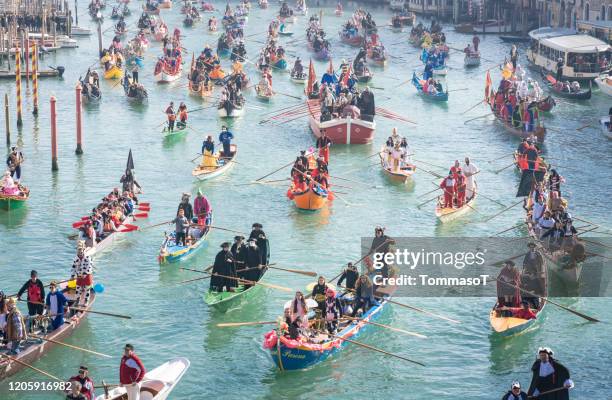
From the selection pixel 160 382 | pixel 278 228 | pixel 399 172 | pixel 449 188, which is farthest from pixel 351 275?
pixel 399 172

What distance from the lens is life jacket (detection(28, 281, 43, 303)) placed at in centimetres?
3425

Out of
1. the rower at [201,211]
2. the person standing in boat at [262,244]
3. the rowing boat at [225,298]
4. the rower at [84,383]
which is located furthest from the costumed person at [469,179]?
the rower at [84,383]

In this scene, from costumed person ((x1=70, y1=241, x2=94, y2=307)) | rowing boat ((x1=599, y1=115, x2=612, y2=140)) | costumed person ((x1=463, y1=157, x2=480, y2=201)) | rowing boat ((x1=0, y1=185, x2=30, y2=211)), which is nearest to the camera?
costumed person ((x1=70, y1=241, x2=94, y2=307))

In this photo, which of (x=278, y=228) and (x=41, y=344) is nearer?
(x=41, y=344)

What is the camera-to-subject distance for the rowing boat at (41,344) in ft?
105

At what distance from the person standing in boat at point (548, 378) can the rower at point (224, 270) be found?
11962 millimetres

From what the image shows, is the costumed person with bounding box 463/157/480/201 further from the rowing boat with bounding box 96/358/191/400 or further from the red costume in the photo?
the rowing boat with bounding box 96/358/191/400

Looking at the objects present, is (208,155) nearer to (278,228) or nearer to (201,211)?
(278,228)

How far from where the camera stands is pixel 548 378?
29078mm

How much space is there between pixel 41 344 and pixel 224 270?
6.81 meters

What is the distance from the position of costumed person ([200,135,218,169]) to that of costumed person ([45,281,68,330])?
21.3m

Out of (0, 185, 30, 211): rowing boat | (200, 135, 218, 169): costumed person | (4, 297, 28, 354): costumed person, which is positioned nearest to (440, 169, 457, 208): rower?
(200, 135, 218, 169): costumed person

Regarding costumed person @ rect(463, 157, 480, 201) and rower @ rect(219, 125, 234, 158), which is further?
rower @ rect(219, 125, 234, 158)

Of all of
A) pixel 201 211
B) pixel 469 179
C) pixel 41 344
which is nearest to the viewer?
pixel 41 344
